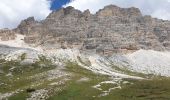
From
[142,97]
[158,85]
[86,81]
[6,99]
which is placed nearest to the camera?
[142,97]

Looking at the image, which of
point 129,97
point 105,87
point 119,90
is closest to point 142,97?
point 129,97

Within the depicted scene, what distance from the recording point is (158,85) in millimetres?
176625

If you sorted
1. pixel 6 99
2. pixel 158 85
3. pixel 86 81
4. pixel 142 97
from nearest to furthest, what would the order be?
pixel 142 97 < pixel 6 99 < pixel 158 85 < pixel 86 81

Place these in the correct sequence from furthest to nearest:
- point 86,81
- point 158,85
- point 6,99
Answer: point 86,81
point 158,85
point 6,99

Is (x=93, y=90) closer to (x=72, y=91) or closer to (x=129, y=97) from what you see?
(x=72, y=91)

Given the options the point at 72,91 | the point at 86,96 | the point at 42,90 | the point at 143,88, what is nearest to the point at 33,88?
the point at 42,90

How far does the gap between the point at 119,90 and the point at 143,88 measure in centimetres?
1130

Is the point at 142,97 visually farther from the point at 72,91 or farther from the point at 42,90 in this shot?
the point at 42,90

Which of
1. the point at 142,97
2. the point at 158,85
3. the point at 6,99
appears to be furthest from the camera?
the point at 158,85

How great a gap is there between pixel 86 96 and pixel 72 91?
1223cm

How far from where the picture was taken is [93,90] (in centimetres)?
17138

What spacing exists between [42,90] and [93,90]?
836 inches

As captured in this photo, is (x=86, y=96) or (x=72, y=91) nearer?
(x=86, y=96)

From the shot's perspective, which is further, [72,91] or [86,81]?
[86,81]
